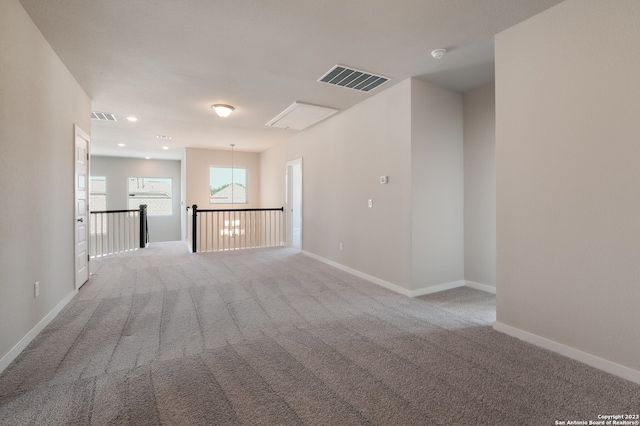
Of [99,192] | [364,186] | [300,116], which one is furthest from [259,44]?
[99,192]

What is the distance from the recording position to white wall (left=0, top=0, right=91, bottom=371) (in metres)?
2.16

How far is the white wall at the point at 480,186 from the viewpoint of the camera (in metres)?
3.85

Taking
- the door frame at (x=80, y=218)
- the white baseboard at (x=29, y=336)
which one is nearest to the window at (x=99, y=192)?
the door frame at (x=80, y=218)

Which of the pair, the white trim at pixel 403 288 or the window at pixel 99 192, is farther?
the window at pixel 99 192

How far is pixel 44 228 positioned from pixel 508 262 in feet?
14.7

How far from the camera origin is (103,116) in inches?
210

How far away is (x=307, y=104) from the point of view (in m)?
4.69

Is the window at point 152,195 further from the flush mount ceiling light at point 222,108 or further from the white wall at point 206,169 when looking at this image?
the flush mount ceiling light at point 222,108

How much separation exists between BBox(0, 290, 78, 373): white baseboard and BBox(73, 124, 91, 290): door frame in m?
0.60

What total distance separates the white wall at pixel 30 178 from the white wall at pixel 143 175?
7.62 meters

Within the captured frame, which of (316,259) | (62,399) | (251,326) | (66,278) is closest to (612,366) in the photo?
(251,326)

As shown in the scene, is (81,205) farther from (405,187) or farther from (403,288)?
(403,288)

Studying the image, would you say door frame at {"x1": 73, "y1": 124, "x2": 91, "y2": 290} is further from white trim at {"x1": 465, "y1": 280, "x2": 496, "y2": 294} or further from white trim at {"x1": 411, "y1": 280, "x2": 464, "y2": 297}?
white trim at {"x1": 465, "y1": 280, "x2": 496, "y2": 294}

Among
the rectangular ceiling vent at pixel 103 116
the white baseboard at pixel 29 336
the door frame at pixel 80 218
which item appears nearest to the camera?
the white baseboard at pixel 29 336
